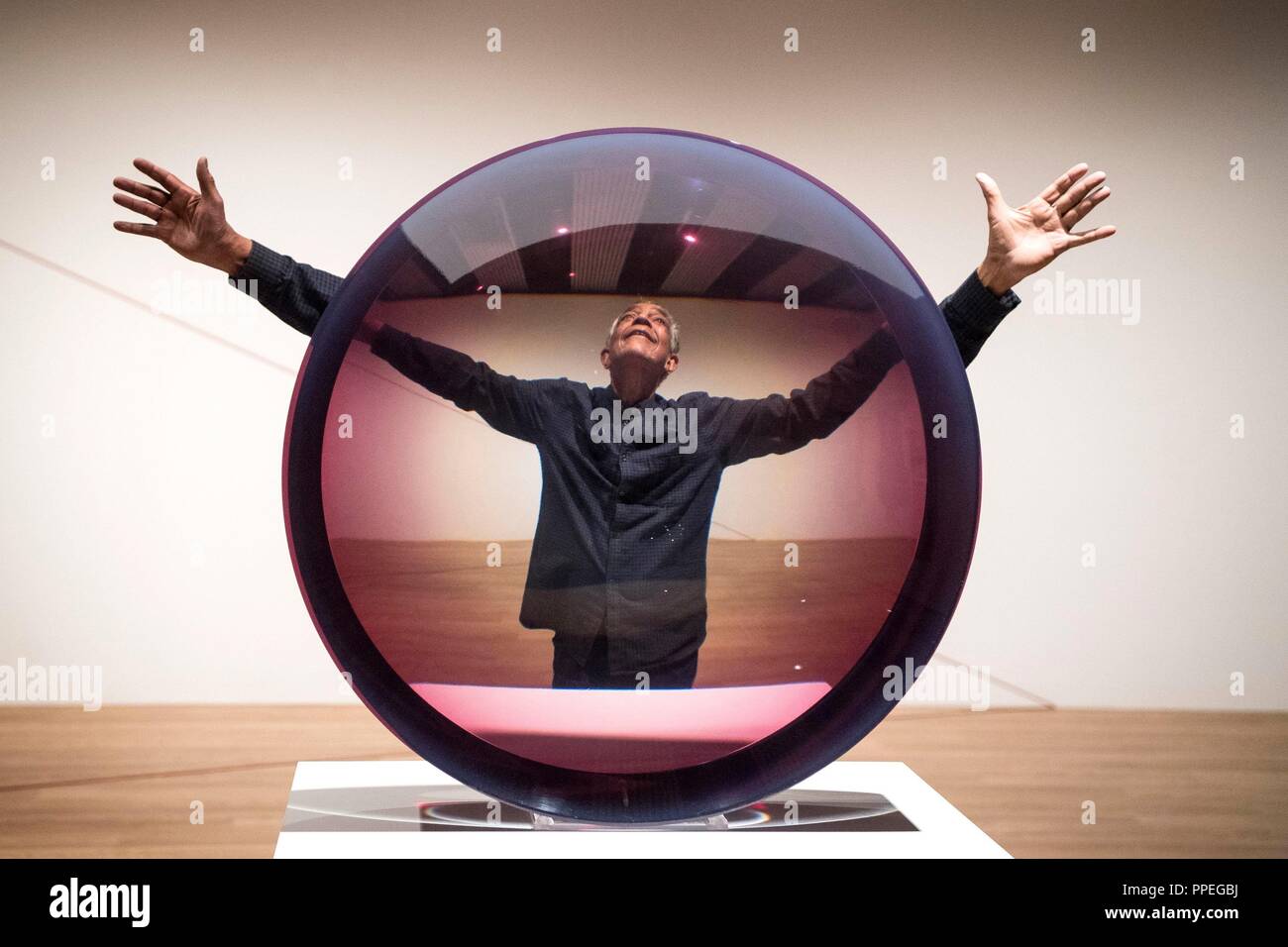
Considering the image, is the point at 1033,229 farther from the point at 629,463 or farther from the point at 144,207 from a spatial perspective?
the point at 144,207

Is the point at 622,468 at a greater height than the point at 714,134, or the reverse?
the point at 714,134

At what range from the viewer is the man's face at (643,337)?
5.19 feet

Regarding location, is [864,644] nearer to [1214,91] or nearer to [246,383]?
[246,383]

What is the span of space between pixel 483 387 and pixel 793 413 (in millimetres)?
418

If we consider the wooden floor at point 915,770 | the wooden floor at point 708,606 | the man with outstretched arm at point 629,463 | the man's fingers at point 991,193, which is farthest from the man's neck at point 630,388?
the wooden floor at point 915,770

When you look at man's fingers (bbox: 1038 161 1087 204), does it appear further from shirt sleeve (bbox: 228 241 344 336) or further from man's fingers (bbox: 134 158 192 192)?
man's fingers (bbox: 134 158 192 192)

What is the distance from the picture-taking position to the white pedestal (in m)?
1.77

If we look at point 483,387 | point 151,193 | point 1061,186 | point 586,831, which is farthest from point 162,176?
point 1061,186

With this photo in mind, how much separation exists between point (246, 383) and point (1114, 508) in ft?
9.13

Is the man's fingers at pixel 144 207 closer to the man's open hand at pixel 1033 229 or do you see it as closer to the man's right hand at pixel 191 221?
the man's right hand at pixel 191 221

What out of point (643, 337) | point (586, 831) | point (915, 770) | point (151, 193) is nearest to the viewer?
point (643, 337)

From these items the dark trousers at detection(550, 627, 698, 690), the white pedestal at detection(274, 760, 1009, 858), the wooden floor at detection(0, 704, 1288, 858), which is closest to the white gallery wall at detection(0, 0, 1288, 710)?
the wooden floor at detection(0, 704, 1288, 858)

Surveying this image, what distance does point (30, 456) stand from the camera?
3643 mm

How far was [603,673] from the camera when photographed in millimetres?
1585
